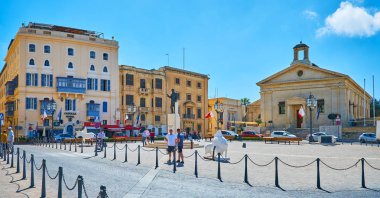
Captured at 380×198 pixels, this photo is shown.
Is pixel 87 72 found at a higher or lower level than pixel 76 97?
higher

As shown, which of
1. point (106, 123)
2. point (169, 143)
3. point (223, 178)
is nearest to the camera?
point (223, 178)

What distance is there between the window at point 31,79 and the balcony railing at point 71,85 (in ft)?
9.34

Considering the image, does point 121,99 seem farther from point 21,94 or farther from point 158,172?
point 158,172

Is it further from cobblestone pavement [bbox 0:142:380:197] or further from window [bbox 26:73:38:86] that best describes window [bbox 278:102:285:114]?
cobblestone pavement [bbox 0:142:380:197]

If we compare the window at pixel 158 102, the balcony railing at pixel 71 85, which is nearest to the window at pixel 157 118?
the window at pixel 158 102

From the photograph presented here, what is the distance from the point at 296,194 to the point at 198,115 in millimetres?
61844

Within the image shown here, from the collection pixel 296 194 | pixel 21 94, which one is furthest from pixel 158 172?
pixel 21 94

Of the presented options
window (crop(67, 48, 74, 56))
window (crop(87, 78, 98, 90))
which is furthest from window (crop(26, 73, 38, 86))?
window (crop(87, 78, 98, 90))

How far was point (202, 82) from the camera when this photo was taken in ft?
243

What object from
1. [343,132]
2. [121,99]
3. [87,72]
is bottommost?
→ [343,132]

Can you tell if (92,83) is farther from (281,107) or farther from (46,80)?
(281,107)

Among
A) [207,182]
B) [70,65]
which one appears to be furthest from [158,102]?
[207,182]

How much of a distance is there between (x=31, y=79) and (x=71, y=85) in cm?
516

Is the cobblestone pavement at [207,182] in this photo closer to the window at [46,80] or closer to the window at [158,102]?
the window at [46,80]
